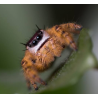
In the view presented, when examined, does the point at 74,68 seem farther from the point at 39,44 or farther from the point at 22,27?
the point at 22,27

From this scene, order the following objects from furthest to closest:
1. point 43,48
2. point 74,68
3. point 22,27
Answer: point 22,27 → point 43,48 → point 74,68

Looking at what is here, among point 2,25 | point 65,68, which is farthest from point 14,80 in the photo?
point 65,68

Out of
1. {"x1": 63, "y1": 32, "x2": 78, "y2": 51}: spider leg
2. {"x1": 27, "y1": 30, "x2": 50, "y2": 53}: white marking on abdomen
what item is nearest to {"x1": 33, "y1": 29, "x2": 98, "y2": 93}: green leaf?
{"x1": 63, "y1": 32, "x2": 78, "y2": 51}: spider leg

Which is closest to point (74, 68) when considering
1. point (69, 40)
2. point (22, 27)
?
point (69, 40)

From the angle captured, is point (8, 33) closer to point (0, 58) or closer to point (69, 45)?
point (0, 58)

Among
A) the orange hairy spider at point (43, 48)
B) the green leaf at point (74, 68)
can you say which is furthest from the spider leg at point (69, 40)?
the green leaf at point (74, 68)

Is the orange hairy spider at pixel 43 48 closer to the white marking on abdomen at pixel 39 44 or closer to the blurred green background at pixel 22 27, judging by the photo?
the white marking on abdomen at pixel 39 44

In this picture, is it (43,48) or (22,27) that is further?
(22,27)

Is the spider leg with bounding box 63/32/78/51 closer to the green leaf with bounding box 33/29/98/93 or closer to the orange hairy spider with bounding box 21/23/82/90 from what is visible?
the orange hairy spider with bounding box 21/23/82/90
